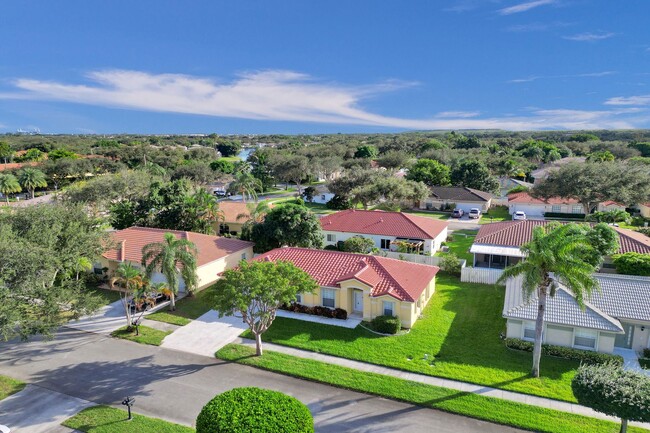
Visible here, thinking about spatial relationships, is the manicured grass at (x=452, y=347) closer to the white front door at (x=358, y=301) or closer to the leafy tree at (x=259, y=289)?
the white front door at (x=358, y=301)

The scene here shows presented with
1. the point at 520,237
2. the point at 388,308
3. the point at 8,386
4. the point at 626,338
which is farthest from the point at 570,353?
the point at 8,386

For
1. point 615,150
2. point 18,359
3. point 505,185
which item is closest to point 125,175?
point 18,359

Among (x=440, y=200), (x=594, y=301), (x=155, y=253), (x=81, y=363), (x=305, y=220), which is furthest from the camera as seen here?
(x=440, y=200)

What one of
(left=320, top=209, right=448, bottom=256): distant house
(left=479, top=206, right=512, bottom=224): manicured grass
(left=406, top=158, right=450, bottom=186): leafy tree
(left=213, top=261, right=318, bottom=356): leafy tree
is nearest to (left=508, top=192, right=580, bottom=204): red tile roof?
(left=479, top=206, right=512, bottom=224): manicured grass

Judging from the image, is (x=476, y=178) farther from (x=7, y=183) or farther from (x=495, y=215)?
(x=7, y=183)

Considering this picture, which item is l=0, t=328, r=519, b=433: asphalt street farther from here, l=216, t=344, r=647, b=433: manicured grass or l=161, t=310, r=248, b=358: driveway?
l=161, t=310, r=248, b=358: driveway

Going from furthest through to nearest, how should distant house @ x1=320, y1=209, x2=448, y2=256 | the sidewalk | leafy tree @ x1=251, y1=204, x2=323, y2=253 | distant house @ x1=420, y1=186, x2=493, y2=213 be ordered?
distant house @ x1=420, y1=186, x2=493, y2=213
distant house @ x1=320, y1=209, x2=448, y2=256
leafy tree @ x1=251, y1=204, x2=323, y2=253
the sidewalk

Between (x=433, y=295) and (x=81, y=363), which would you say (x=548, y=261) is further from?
(x=81, y=363)
